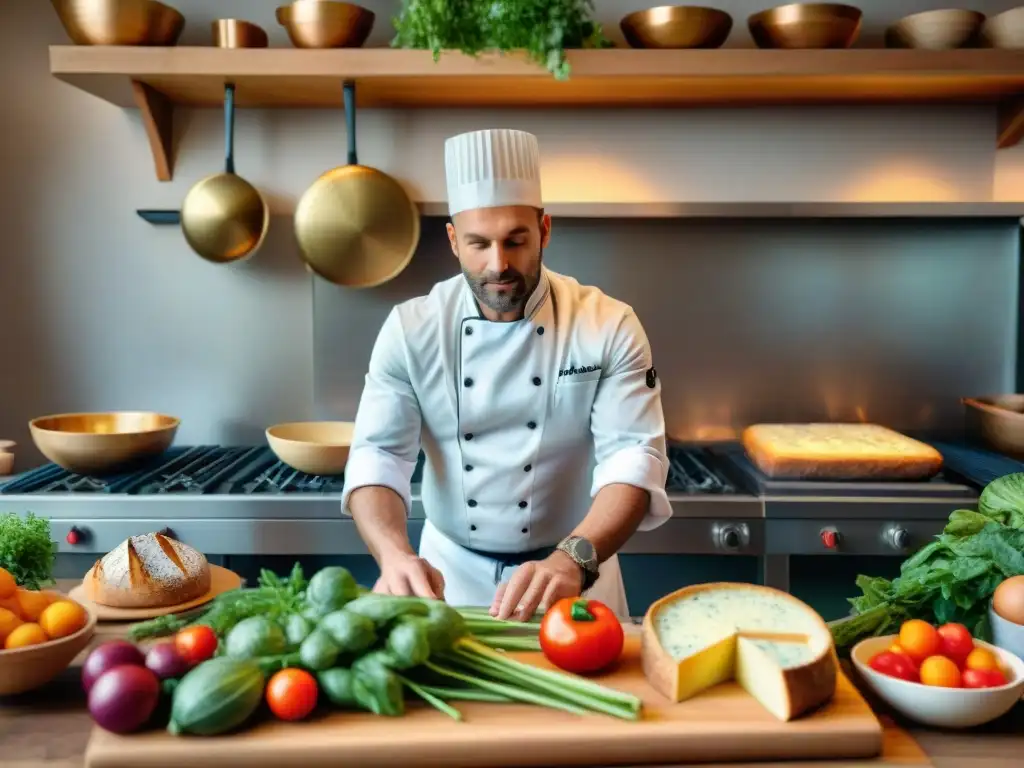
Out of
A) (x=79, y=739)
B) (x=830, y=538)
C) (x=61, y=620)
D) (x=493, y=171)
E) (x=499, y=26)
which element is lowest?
(x=830, y=538)

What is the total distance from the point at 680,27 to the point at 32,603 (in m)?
2.10

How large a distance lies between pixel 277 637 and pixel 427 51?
1.84 metres

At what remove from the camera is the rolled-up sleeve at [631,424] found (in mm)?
1744

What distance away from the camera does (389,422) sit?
189 cm

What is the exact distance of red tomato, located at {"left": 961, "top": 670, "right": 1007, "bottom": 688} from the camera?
110 cm

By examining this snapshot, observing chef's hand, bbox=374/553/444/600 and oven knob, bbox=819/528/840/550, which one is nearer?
chef's hand, bbox=374/553/444/600

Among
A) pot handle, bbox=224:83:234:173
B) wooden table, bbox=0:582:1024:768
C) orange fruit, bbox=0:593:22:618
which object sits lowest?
wooden table, bbox=0:582:1024:768

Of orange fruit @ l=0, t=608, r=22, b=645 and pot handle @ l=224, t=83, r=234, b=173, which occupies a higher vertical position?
pot handle @ l=224, t=83, r=234, b=173

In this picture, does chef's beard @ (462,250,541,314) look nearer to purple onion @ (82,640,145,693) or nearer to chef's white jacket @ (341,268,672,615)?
chef's white jacket @ (341,268,672,615)

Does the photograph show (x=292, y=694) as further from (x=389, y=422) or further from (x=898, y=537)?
(x=898, y=537)

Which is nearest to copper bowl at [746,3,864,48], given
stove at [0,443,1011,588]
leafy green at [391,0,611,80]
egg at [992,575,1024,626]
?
leafy green at [391,0,611,80]

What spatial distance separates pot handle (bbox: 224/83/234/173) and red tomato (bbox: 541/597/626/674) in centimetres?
204

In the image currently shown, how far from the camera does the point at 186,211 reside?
2857mm

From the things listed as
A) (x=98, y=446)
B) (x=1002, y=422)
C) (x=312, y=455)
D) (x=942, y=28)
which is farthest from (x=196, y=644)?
Answer: (x=942, y=28)
